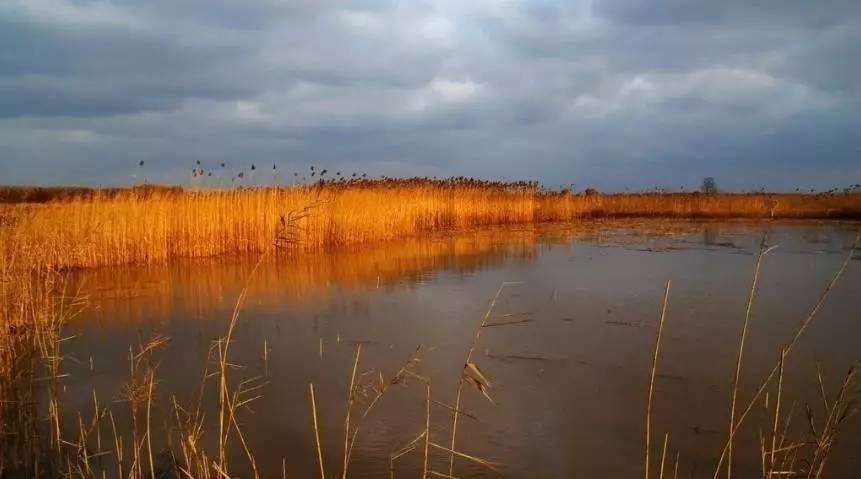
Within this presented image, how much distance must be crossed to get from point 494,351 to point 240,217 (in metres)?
7.59

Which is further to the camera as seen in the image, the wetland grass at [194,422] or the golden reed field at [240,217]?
the golden reed field at [240,217]

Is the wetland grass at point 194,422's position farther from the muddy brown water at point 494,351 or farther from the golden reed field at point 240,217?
the golden reed field at point 240,217

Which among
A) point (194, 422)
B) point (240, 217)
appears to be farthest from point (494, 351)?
point (240, 217)

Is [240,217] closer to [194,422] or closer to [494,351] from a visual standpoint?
[494,351]

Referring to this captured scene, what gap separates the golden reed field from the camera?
834 cm

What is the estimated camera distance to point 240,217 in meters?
10.9

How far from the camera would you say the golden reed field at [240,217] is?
27.4 ft

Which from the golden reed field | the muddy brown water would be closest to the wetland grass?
the muddy brown water

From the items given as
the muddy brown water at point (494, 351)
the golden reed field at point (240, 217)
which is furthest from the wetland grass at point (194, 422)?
the golden reed field at point (240, 217)

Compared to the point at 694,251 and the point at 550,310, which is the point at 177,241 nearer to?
the point at 550,310

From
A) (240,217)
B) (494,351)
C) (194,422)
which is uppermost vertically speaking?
(240,217)

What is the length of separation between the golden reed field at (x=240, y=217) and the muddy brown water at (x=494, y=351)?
686 millimetres

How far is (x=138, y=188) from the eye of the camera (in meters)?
10.3

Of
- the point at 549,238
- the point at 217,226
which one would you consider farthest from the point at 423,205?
the point at 217,226
